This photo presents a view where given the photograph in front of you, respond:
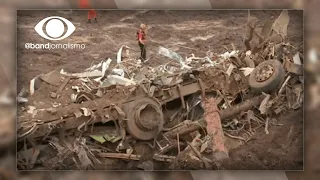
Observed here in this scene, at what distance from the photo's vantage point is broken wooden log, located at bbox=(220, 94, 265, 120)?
3.81 meters

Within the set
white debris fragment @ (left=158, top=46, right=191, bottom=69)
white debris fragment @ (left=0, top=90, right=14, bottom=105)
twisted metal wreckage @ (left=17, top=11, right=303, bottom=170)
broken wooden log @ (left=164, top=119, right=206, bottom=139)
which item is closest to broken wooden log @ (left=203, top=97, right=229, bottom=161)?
twisted metal wreckage @ (left=17, top=11, right=303, bottom=170)

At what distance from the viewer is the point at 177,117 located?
12.4 feet

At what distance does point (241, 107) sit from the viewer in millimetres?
3809

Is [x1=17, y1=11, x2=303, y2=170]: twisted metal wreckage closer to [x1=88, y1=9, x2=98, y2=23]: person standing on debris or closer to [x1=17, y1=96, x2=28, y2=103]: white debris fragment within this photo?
[x1=17, y1=96, x2=28, y2=103]: white debris fragment

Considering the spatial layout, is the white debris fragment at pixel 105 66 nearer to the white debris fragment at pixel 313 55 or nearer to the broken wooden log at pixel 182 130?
the broken wooden log at pixel 182 130

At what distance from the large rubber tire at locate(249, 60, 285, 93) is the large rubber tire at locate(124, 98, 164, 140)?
2.09 feet

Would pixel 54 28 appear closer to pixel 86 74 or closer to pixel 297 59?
pixel 86 74

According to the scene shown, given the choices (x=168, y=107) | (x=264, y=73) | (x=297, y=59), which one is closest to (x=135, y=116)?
(x=168, y=107)

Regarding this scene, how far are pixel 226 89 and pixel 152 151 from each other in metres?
0.63

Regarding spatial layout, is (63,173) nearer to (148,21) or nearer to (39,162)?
(39,162)

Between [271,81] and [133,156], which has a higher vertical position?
[271,81]

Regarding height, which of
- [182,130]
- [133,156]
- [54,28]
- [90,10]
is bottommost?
[133,156]

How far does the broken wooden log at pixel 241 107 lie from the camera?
3.81 metres

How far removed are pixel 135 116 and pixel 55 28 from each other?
2.54 ft
